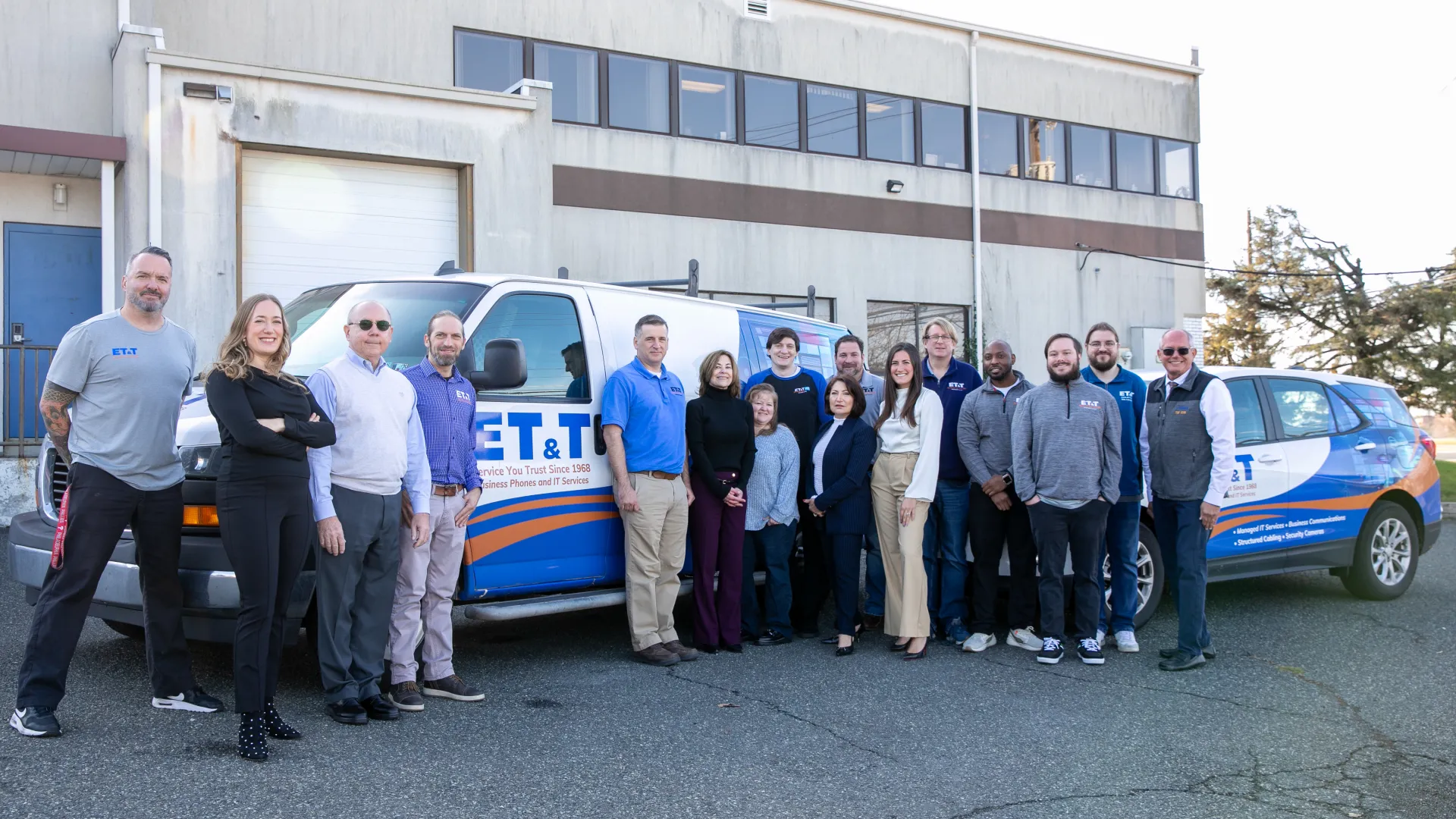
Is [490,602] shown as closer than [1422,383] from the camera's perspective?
Yes

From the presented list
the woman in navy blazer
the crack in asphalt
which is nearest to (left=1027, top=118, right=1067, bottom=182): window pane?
the woman in navy blazer

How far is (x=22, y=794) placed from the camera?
4184mm

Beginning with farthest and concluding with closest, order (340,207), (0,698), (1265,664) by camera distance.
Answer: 1. (340,207)
2. (1265,664)
3. (0,698)

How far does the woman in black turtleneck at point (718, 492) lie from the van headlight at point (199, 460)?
262cm

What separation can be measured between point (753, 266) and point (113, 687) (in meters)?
13.9

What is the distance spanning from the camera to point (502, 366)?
5867 mm

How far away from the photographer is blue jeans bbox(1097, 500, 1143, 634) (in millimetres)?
7309

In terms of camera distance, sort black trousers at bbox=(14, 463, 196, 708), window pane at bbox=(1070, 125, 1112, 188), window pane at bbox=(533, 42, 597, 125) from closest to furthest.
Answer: black trousers at bbox=(14, 463, 196, 708) < window pane at bbox=(533, 42, 597, 125) < window pane at bbox=(1070, 125, 1112, 188)

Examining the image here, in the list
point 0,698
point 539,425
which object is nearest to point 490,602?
point 539,425

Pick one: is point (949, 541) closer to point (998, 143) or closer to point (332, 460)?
point (332, 460)

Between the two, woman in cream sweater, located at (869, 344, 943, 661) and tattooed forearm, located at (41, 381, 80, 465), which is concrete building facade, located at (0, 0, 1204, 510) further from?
woman in cream sweater, located at (869, 344, 943, 661)

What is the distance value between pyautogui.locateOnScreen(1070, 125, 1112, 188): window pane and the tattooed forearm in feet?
66.3

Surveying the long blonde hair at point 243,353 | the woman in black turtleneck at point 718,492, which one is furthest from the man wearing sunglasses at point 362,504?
the woman in black turtleneck at point 718,492

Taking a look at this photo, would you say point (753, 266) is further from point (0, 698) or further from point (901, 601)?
point (0, 698)
